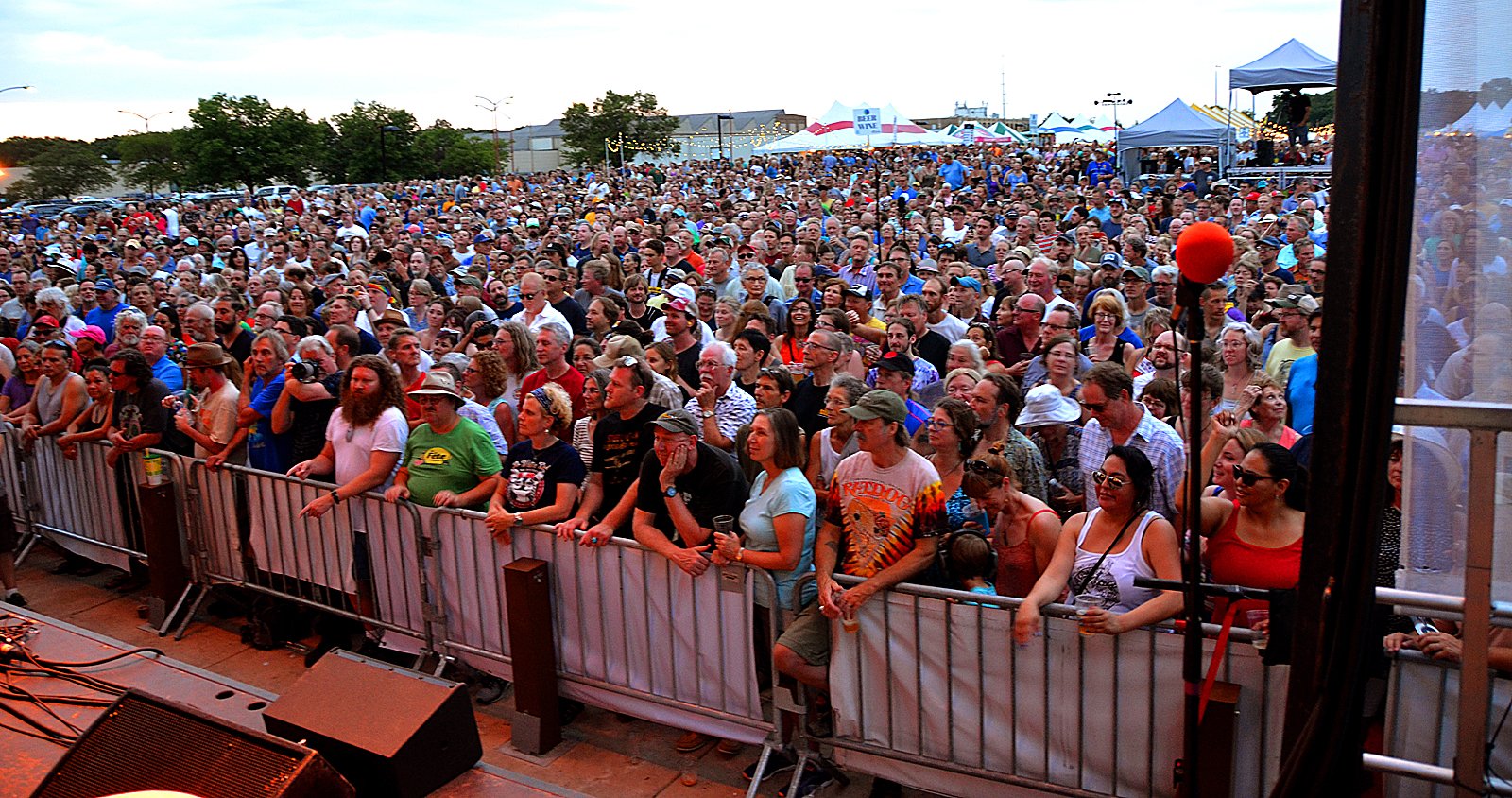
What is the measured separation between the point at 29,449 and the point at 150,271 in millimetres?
9022

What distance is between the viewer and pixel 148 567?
714cm

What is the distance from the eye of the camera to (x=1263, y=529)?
4023 mm

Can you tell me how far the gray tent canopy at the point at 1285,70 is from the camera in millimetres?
20625

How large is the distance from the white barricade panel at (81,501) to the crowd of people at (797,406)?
0.21 metres

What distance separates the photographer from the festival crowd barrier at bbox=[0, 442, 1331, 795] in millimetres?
3938

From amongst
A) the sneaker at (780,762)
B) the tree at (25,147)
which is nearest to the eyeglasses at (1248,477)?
the sneaker at (780,762)

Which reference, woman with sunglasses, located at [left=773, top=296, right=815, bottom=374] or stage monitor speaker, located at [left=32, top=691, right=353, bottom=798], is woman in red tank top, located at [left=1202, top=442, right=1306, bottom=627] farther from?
woman with sunglasses, located at [left=773, top=296, right=815, bottom=374]

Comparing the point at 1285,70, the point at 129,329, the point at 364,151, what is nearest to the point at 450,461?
the point at 129,329

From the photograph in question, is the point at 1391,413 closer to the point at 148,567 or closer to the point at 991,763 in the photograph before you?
the point at 991,763

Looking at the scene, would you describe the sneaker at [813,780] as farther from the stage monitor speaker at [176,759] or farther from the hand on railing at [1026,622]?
the stage monitor speaker at [176,759]

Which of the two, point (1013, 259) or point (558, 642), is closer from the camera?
point (558, 642)

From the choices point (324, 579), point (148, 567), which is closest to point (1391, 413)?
point (324, 579)

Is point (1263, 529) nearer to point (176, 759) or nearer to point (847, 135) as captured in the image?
point (176, 759)

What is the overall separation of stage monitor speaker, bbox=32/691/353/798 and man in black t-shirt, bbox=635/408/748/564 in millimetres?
1767
